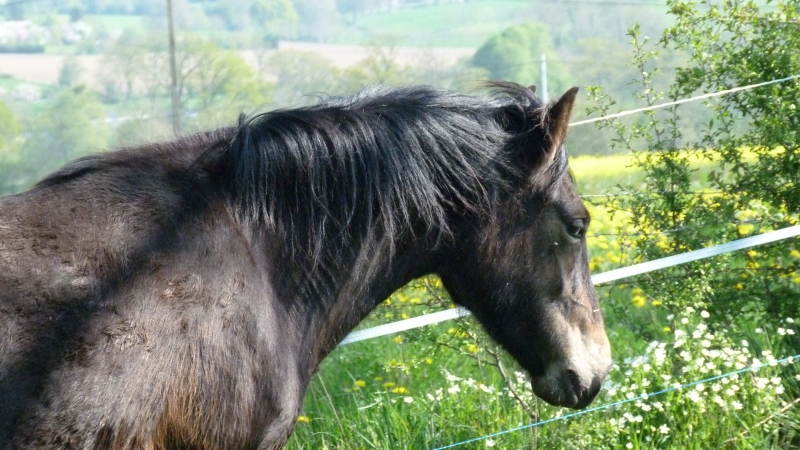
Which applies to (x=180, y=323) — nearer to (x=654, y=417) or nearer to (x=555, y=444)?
(x=555, y=444)

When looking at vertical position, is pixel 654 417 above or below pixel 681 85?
below

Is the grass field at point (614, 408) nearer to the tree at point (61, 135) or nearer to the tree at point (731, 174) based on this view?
the tree at point (731, 174)

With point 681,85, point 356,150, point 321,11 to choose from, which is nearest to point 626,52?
point 321,11

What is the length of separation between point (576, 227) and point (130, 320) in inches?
67.0

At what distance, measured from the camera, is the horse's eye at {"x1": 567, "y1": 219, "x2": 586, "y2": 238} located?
10.5 ft

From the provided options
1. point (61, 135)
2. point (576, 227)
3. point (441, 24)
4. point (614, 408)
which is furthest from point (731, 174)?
point (441, 24)

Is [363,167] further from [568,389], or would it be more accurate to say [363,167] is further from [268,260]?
[568,389]

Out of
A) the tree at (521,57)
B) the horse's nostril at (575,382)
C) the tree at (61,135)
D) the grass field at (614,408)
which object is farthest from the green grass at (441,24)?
the horse's nostril at (575,382)

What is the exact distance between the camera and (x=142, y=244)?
101 inches

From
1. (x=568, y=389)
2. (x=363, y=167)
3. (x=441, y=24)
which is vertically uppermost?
(x=363, y=167)

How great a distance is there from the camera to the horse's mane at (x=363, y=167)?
2.88m

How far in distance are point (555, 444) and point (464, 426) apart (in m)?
0.48

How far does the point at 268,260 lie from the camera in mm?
2834

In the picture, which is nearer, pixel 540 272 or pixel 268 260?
pixel 268 260
